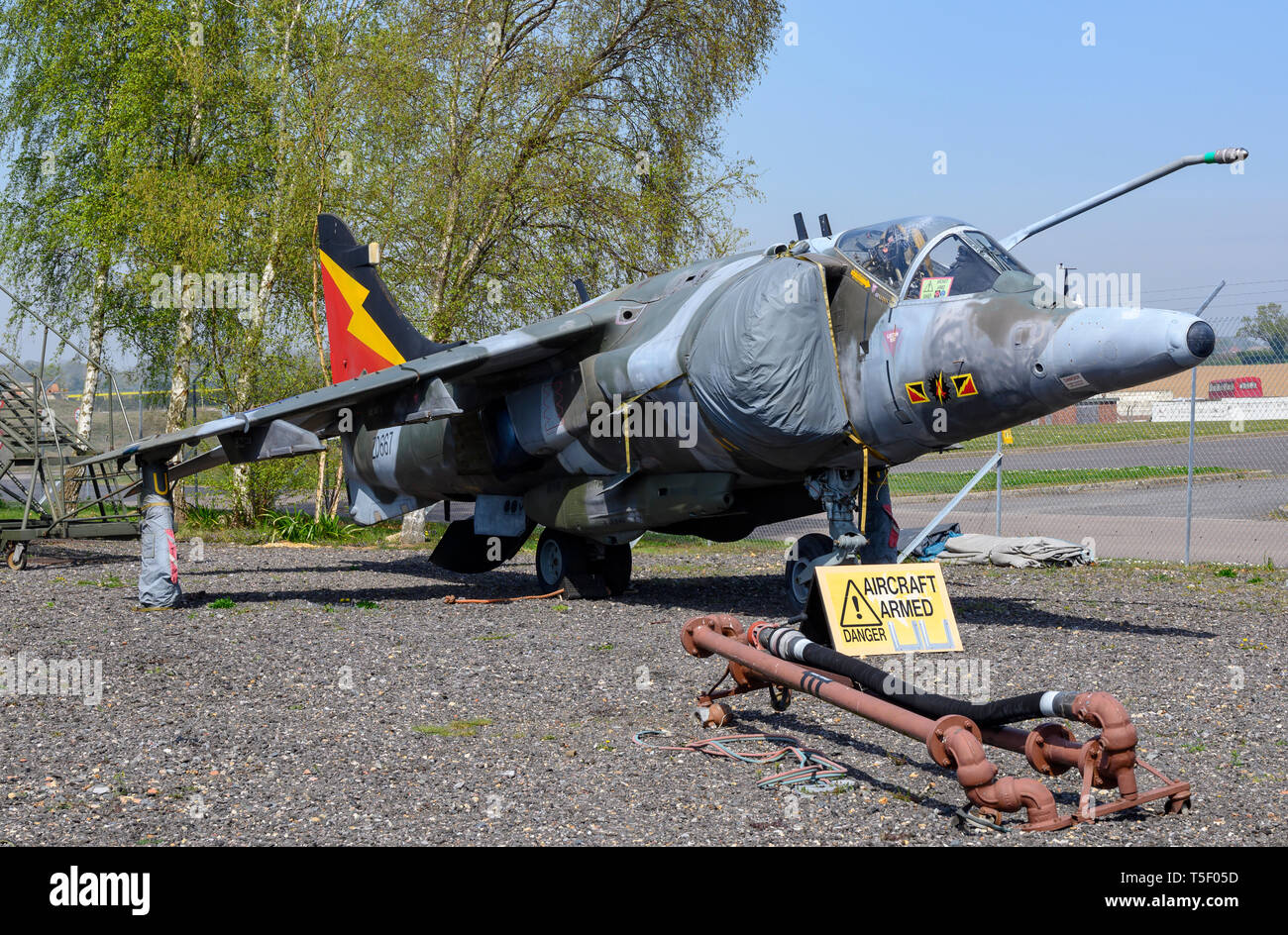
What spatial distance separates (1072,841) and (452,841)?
2652 mm

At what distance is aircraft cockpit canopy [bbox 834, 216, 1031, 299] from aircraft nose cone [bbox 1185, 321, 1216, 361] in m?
1.74

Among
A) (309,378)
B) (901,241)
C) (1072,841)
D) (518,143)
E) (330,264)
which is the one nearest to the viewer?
(1072,841)

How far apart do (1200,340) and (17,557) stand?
15036 millimetres

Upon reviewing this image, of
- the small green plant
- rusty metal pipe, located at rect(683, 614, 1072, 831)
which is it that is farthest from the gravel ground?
the small green plant

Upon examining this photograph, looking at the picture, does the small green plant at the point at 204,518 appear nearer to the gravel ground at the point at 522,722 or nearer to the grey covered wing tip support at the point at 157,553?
the gravel ground at the point at 522,722

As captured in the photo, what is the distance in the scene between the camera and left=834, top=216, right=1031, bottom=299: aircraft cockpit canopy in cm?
909

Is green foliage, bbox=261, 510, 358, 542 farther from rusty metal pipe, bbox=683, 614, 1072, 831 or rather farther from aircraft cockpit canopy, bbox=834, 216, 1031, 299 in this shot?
rusty metal pipe, bbox=683, 614, 1072, 831

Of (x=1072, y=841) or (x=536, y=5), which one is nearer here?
(x=1072, y=841)

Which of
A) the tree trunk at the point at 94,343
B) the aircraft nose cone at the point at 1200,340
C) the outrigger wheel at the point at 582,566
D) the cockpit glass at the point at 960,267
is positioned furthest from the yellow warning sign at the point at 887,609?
the tree trunk at the point at 94,343

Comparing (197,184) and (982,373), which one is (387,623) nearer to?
(982,373)

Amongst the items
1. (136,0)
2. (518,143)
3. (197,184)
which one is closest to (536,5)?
(518,143)

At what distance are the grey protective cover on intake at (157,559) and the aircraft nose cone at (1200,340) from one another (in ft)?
31.9

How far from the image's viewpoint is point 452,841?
16.3 ft

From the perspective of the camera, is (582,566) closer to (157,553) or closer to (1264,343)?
(157,553)
